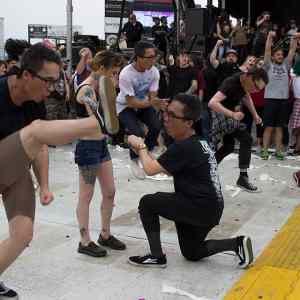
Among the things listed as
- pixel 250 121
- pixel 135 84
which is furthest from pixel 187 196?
pixel 250 121

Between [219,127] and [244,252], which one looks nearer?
[244,252]

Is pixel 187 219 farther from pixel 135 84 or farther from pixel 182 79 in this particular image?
pixel 182 79

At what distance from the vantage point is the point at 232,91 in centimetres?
579

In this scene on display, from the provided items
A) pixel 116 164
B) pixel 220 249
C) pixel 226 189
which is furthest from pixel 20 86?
pixel 116 164

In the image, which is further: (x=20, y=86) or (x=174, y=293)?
(x=174, y=293)

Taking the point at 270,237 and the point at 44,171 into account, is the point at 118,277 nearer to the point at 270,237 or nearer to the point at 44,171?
the point at 44,171

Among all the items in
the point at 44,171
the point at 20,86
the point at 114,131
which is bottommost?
the point at 44,171

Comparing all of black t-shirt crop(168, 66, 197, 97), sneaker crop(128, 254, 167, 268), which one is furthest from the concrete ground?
black t-shirt crop(168, 66, 197, 97)

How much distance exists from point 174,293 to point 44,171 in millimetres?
1150

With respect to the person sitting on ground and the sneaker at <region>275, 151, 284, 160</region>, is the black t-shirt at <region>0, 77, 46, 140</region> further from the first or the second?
the sneaker at <region>275, 151, 284, 160</region>

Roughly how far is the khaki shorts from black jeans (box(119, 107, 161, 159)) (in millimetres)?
2271

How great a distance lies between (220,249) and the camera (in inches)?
154

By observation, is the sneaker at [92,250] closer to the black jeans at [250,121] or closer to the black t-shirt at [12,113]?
the black t-shirt at [12,113]

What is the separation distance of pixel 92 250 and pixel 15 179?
140 cm
